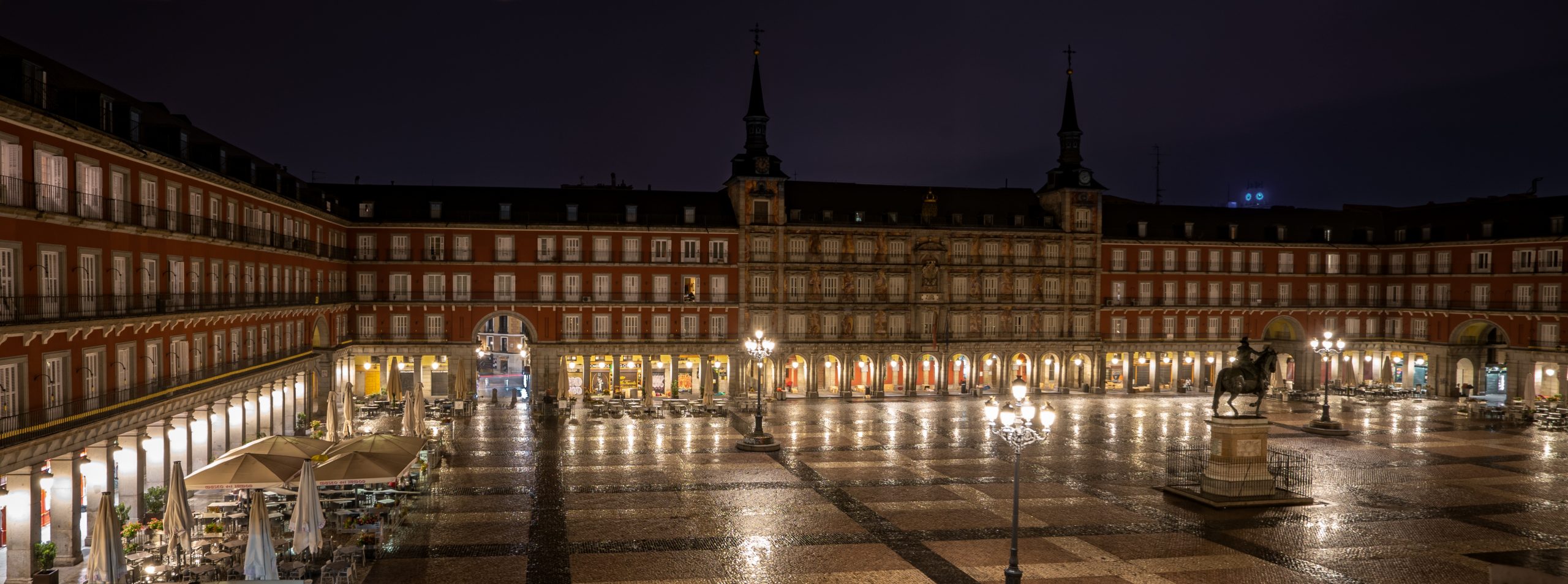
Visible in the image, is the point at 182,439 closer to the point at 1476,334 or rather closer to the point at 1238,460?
the point at 1238,460

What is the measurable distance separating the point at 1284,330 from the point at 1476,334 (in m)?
10.8

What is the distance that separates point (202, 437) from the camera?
34031 millimetres

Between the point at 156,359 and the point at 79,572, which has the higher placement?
the point at 156,359

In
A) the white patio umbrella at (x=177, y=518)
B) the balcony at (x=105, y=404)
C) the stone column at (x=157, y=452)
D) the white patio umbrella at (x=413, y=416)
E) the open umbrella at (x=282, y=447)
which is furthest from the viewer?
the white patio umbrella at (x=413, y=416)

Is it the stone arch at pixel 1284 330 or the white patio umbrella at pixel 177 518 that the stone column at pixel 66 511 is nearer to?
the white patio umbrella at pixel 177 518

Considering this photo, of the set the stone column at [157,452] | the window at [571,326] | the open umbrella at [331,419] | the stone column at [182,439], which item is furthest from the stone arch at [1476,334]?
the stone column at [157,452]

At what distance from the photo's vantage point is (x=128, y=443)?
89.1ft

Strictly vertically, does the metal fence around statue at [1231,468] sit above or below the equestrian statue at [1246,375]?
below

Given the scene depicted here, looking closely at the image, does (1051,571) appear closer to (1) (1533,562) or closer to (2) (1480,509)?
(1) (1533,562)

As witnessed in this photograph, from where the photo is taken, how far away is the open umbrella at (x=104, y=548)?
18.0 meters

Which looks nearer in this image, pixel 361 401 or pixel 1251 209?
pixel 361 401

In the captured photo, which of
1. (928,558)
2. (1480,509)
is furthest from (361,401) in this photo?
(1480,509)

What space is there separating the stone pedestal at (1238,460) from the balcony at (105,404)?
29.4 meters

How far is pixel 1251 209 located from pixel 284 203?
60.0m
